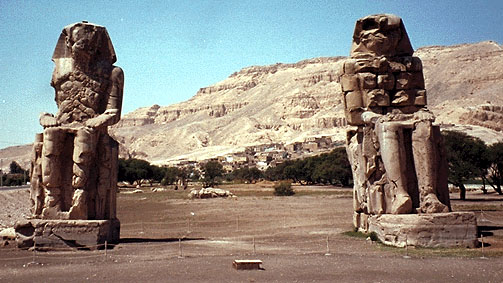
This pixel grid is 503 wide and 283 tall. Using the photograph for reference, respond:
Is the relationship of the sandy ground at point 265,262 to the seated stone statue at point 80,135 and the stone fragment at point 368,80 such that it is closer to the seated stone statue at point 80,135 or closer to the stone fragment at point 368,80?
the seated stone statue at point 80,135

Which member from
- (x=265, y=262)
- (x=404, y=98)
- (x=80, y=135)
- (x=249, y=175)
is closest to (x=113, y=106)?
(x=80, y=135)

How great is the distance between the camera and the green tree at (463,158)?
99.5 feet

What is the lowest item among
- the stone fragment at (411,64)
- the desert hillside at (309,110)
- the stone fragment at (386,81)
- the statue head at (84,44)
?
the stone fragment at (386,81)

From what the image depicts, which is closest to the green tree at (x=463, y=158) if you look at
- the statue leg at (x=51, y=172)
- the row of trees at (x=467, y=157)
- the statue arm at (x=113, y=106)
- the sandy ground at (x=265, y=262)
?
Result: the row of trees at (x=467, y=157)

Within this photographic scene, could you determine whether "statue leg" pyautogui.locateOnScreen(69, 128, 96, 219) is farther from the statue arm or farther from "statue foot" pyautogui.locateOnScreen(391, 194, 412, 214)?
"statue foot" pyautogui.locateOnScreen(391, 194, 412, 214)

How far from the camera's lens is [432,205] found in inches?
440

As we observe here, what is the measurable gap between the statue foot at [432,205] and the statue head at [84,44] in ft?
26.3

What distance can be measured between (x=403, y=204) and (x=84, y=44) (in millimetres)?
8075

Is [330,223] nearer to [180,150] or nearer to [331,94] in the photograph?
[180,150]

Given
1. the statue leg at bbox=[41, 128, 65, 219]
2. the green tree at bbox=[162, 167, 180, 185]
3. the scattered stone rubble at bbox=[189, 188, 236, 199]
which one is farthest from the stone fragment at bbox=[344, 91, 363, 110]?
Result: the green tree at bbox=[162, 167, 180, 185]

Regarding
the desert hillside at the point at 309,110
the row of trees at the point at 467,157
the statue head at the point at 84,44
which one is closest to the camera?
the statue head at the point at 84,44

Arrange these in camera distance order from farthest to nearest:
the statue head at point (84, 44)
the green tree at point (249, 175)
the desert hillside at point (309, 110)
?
the desert hillside at point (309, 110)
the green tree at point (249, 175)
the statue head at point (84, 44)

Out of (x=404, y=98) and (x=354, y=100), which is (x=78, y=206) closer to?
(x=354, y=100)

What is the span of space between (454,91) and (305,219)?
134274 millimetres
